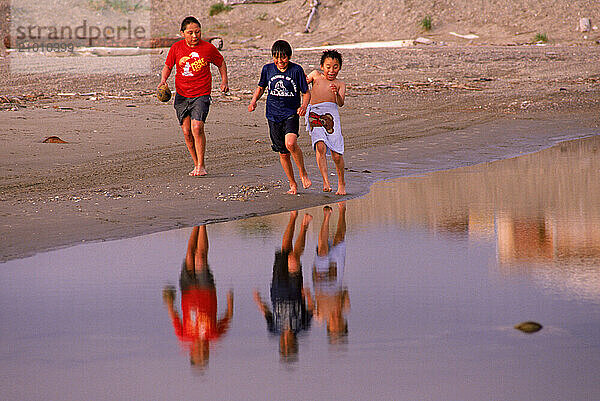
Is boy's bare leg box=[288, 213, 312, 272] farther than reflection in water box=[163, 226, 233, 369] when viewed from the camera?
Yes

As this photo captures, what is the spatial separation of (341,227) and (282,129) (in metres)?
1.89

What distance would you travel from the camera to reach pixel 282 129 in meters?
9.16

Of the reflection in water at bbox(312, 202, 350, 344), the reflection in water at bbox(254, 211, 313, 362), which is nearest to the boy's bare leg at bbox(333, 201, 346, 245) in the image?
the reflection in water at bbox(312, 202, 350, 344)

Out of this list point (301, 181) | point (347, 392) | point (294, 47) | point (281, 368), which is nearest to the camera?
point (347, 392)

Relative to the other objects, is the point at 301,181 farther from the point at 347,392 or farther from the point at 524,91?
the point at 524,91

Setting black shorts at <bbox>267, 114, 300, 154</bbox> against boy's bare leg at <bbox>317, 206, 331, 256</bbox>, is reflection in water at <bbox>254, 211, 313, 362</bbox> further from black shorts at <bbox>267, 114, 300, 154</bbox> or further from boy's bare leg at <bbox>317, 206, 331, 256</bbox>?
black shorts at <bbox>267, 114, 300, 154</bbox>

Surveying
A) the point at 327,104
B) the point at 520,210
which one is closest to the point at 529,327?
the point at 520,210

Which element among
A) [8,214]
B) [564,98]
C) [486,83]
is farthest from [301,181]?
[486,83]

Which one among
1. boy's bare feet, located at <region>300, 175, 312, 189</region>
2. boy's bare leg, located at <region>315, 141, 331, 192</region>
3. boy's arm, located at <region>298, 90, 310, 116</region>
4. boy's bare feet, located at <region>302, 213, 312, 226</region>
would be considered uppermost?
boy's arm, located at <region>298, 90, 310, 116</region>

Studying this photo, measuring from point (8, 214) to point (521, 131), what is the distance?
9.40 m

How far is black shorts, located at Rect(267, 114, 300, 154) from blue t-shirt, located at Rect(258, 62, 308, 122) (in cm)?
4

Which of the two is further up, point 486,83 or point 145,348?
point 486,83

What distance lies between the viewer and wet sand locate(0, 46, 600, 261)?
8.20 metres

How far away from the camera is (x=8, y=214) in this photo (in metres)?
7.83
